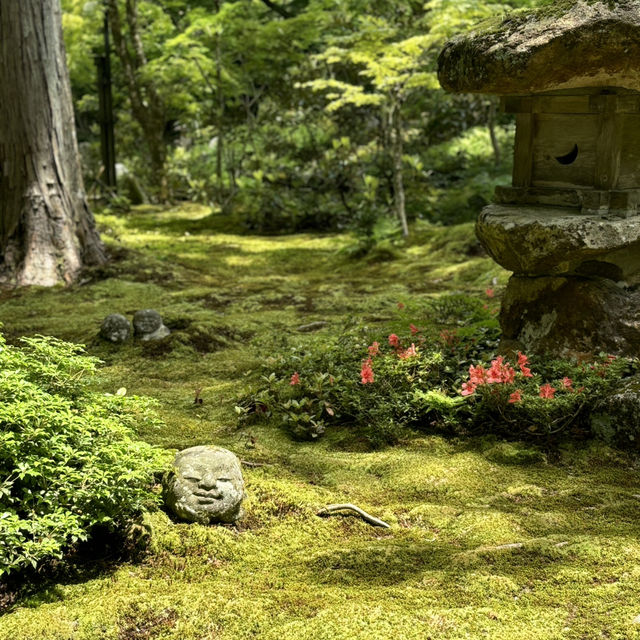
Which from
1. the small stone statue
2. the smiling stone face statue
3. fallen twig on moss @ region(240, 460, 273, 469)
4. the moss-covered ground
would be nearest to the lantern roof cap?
the moss-covered ground

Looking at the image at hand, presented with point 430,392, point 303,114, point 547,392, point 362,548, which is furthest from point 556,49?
point 303,114

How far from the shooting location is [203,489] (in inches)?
135

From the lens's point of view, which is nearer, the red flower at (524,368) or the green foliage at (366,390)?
the red flower at (524,368)

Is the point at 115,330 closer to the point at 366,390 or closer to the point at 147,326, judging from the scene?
the point at 147,326

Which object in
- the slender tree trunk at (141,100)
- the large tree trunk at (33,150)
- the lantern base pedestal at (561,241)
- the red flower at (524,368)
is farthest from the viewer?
the slender tree trunk at (141,100)

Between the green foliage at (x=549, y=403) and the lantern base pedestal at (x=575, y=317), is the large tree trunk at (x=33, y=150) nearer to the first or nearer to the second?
the lantern base pedestal at (x=575, y=317)

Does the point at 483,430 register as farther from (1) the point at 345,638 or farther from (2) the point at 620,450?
(1) the point at 345,638

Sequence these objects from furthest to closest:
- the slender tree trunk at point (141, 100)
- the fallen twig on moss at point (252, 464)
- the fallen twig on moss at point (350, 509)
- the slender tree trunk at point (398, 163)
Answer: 1. the slender tree trunk at point (141, 100)
2. the slender tree trunk at point (398, 163)
3. the fallen twig on moss at point (252, 464)
4. the fallen twig on moss at point (350, 509)

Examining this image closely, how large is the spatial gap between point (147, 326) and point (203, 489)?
11.7 feet

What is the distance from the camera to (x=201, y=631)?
2734mm

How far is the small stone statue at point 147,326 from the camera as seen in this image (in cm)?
676

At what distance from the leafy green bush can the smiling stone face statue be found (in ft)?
0.55

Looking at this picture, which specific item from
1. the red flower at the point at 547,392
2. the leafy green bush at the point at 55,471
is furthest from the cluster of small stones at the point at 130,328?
the red flower at the point at 547,392

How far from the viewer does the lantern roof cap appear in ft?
14.1
